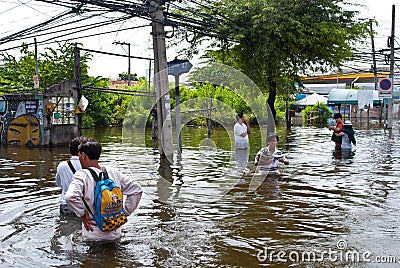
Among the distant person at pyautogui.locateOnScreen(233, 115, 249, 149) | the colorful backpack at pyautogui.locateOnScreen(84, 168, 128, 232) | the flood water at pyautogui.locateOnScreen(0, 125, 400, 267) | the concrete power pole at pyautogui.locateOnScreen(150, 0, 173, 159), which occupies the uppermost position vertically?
the concrete power pole at pyautogui.locateOnScreen(150, 0, 173, 159)

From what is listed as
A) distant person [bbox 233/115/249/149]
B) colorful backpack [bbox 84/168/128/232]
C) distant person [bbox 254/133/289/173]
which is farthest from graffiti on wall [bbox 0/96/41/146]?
colorful backpack [bbox 84/168/128/232]

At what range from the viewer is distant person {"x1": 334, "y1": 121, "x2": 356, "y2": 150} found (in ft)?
55.1

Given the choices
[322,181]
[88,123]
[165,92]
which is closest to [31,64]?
[88,123]

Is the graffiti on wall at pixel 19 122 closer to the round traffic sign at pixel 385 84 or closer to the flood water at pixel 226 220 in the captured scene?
the flood water at pixel 226 220

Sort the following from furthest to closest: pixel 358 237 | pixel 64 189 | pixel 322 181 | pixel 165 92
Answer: pixel 165 92 < pixel 322 181 < pixel 64 189 < pixel 358 237

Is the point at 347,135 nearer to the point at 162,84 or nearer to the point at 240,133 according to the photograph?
the point at 240,133

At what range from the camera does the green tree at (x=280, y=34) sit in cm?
1908

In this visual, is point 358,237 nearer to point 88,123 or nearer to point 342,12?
point 342,12

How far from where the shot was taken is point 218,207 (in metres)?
9.20

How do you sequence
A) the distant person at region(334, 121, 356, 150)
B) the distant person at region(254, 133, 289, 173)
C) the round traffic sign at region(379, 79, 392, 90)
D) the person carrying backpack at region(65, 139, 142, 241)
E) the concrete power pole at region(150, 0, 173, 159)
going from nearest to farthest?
the person carrying backpack at region(65, 139, 142, 241) → the distant person at region(254, 133, 289, 173) → the concrete power pole at region(150, 0, 173, 159) → the distant person at region(334, 121, 356, 150) → the round traffic sign at region(379, 79, 392, 90)

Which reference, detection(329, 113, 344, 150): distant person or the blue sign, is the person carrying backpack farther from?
detection(329, 113, 344, 150): distant person

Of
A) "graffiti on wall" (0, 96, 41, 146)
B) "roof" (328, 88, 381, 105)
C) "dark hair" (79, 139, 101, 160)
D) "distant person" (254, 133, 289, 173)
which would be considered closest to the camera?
"dark hair" (79, 139, 101, 160)

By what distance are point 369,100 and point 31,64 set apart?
27.3m

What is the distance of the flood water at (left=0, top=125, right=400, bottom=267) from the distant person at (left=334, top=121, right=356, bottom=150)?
2.16 meters
